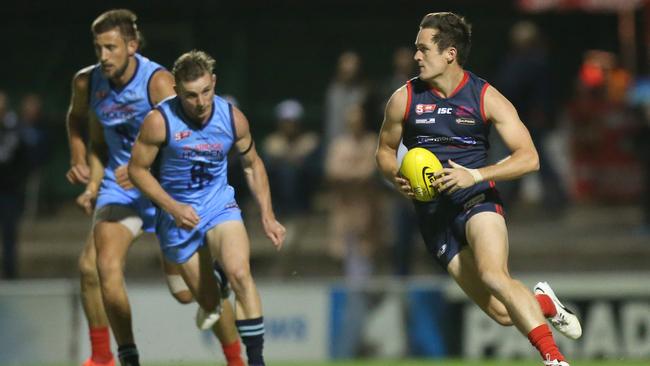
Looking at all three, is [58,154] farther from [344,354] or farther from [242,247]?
[242,247]

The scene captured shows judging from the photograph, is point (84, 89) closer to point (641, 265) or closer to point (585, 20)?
point (641, 265)

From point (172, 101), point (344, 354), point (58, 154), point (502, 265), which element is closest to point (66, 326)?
point (344, 354)

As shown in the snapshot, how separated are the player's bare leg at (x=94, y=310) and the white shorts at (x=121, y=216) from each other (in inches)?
6.8

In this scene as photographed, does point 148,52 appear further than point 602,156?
Yes

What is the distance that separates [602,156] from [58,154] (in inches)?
316

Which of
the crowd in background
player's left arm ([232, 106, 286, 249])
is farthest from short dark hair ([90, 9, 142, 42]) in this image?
the crowd in background

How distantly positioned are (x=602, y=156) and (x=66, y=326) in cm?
863

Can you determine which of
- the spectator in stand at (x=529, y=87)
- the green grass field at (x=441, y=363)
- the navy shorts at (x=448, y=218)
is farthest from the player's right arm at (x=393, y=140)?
the spectator in stand at (x=529, y=87)

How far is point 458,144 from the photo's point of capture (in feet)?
30.7

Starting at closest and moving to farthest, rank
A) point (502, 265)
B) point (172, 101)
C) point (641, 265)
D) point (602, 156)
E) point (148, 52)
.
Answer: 1. point (502, 265)
2. point (172, 101)
3. point (641, 265)
4. point (602, 156)
5. point (148, 52)

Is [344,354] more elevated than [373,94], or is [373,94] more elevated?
[373,94]

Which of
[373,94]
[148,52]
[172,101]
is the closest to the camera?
[172,101]

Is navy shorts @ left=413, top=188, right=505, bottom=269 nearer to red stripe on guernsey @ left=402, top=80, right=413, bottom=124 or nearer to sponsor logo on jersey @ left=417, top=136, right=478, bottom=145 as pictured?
sponsor logo on jersey @ left=417, top=136, right=478, bottom=145

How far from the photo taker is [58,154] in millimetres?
22156
